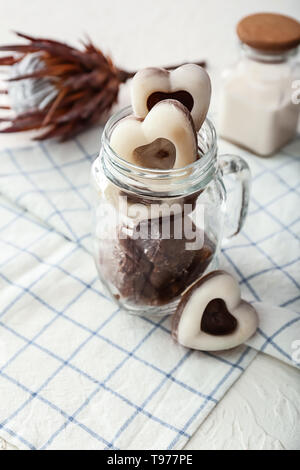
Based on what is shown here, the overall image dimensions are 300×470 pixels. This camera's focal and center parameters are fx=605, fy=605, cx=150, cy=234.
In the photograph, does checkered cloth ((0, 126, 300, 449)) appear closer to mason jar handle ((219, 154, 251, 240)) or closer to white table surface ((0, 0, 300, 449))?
mason jar handle ((219, 154, 251, 240))

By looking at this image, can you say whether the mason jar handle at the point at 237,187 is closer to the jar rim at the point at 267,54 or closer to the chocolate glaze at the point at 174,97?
the chocolate glaze at the point at 174,97

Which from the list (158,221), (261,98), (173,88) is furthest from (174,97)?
→ (261,98)

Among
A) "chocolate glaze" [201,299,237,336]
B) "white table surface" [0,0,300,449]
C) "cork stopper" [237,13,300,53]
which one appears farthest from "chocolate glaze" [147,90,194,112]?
"white table surface" [0,0,300,449]

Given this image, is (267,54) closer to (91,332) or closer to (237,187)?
(237,187)

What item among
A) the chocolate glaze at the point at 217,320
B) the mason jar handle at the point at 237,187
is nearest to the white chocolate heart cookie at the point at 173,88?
the mason jar handle at the point at 237,187
